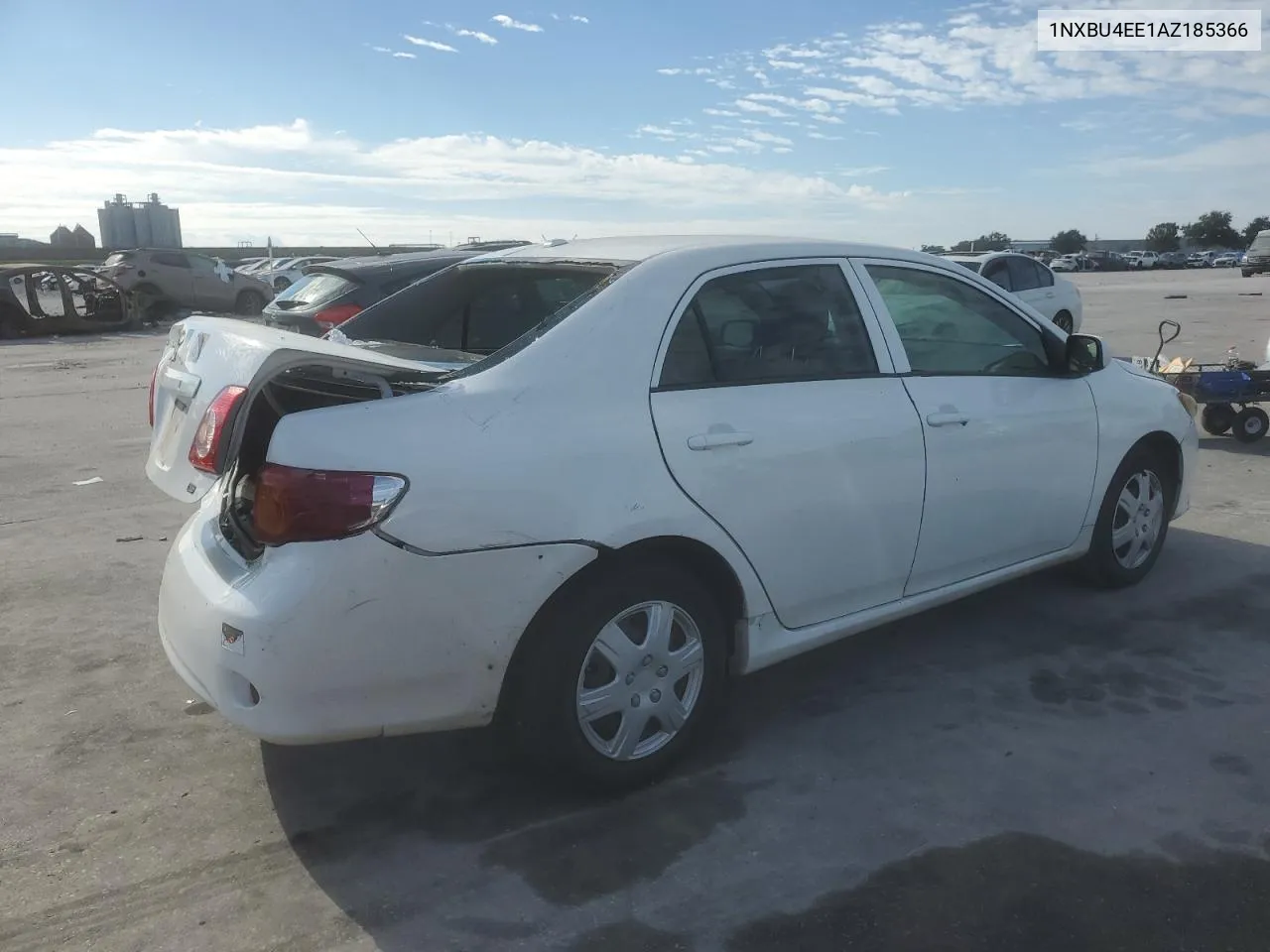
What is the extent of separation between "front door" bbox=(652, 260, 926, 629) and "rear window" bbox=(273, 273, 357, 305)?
6730 mm

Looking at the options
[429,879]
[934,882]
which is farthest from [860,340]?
[429,879]

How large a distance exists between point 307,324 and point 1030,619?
6.70 metres

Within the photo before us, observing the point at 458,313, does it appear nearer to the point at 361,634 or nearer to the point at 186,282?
the point at 361,634

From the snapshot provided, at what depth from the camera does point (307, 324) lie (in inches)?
369

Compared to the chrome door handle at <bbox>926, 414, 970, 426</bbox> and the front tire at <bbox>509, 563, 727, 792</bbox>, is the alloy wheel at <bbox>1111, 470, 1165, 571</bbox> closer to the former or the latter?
the chrome door handle at <bbox>926, 414, 970, 426</bbox>

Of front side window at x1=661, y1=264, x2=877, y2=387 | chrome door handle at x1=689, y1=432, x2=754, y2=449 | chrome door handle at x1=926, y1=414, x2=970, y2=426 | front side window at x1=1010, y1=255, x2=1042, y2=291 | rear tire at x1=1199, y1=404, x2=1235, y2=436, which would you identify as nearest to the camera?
chrome door handle at x1=689, y1=432, x2=754, y2=449

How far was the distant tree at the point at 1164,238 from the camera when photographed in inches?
4434

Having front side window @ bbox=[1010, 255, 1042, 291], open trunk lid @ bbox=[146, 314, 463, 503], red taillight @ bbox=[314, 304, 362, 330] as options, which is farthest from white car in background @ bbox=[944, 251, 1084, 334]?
open trunk lid @ bbox=[146, 314, 463, 503]

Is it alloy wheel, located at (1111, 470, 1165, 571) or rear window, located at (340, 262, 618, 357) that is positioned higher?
rear window, located at (340, 262, 618, 357)

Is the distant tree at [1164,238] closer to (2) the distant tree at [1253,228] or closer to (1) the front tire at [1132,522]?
(2) the distant tree at [1253,228]

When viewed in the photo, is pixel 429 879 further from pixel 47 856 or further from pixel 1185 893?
pixel 1185 893

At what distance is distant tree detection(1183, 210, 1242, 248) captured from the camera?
111188mm

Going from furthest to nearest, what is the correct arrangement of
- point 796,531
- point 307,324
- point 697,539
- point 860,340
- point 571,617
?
point 307,324, point 860,340, point 796,531, point 697,539, point 571,617

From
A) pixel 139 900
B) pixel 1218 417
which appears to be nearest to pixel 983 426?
pixel 139 900
